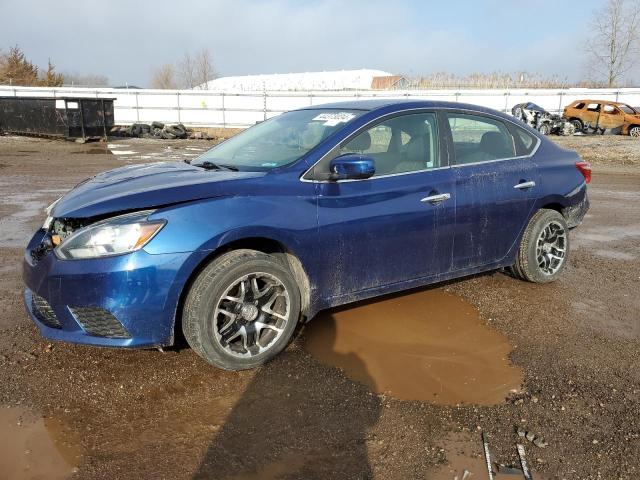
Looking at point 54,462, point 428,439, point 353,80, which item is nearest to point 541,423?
point 428,439

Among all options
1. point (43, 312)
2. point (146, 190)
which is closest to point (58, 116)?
point (43, 312)

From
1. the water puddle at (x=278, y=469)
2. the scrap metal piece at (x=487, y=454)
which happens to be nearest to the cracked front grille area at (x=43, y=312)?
the water puddle at (x=278, y=469)

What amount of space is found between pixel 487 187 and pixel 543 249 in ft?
3.59

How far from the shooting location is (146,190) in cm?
335

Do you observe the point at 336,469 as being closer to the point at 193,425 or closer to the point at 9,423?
the point at 193,425

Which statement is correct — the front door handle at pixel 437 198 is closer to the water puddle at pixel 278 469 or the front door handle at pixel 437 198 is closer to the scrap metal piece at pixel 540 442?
the scrap metal piece at pixel 540 442

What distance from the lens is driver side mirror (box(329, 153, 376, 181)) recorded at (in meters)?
3.61

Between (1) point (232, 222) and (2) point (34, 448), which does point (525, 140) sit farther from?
(2) point (34, 448)

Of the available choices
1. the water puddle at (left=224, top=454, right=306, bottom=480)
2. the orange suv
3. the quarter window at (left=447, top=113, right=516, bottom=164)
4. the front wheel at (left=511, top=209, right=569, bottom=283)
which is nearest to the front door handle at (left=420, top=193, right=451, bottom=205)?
the quarter window at (left=447, top=113, right=516, bottom=164)

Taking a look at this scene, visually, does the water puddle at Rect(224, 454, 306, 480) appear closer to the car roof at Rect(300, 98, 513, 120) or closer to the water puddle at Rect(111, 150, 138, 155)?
the car roof at Rect(300, 98, 513, 120)

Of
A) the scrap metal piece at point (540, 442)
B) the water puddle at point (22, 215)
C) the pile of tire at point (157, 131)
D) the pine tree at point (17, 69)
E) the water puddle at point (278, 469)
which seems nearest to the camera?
the water puddle at point (278, 469)

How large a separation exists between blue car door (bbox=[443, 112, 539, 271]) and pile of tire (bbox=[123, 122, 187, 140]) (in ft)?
70.7

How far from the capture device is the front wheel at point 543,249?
5.00 meters

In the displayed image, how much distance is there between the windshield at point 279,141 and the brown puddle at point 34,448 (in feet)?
A: 6.59
